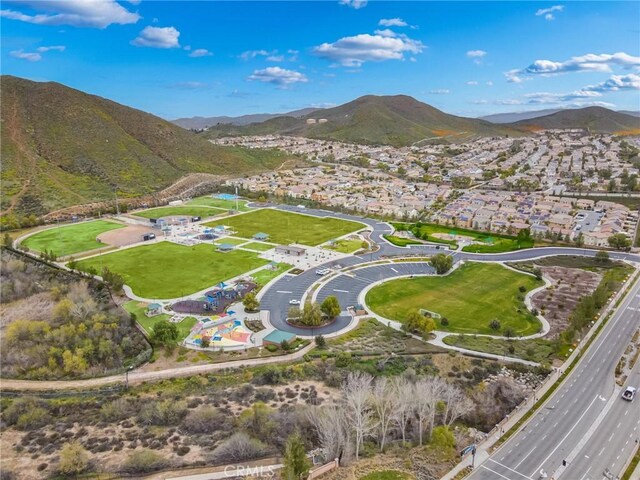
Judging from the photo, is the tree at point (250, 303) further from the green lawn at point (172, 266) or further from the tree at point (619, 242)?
the tree at point (619, 242)

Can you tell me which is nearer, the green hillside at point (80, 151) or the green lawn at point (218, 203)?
the green hillside at point (80, 151)

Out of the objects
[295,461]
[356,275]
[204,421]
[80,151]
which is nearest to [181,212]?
[80,151]

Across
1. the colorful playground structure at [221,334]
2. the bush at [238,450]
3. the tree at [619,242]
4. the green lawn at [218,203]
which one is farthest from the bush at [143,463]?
the green lawn at [218,203]

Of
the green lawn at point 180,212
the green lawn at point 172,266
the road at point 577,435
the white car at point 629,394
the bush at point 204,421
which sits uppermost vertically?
the green lawn at point 180,212

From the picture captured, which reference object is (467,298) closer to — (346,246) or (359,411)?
(346,246)

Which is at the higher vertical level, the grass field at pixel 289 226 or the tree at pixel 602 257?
the grass field at pixel 289 226

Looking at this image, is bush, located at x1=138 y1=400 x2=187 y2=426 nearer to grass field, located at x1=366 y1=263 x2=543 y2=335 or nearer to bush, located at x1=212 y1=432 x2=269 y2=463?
bush, located at x1=212 y1=432 x2=269 y2=463
